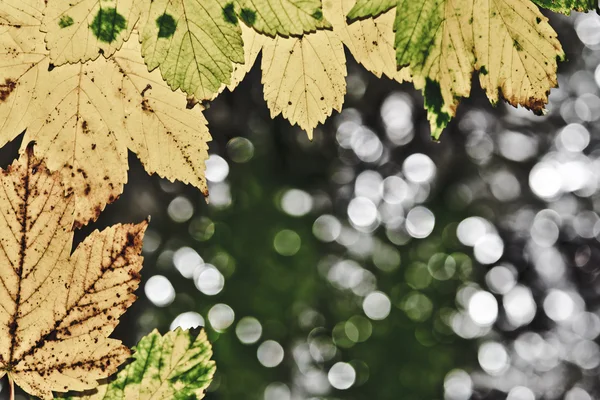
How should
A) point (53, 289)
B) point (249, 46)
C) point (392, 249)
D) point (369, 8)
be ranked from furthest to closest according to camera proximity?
point (392, 249) → point (249, 46) → point (369, 8) → point (53, 289)

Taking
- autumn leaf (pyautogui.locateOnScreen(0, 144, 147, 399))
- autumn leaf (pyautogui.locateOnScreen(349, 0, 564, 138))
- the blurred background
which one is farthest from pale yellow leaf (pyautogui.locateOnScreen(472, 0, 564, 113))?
the blurred background

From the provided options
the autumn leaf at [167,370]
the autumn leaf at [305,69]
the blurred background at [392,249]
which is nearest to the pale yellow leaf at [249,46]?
the autumn leaf at [305,69]

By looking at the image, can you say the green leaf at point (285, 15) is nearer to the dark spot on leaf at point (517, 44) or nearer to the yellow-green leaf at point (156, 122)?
the yellow-green leaf at point (156, 122)

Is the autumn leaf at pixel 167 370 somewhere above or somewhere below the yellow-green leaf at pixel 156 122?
below

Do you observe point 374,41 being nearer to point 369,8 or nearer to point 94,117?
point 369,8

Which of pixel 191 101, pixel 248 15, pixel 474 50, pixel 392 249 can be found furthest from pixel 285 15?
pixel 392 249
